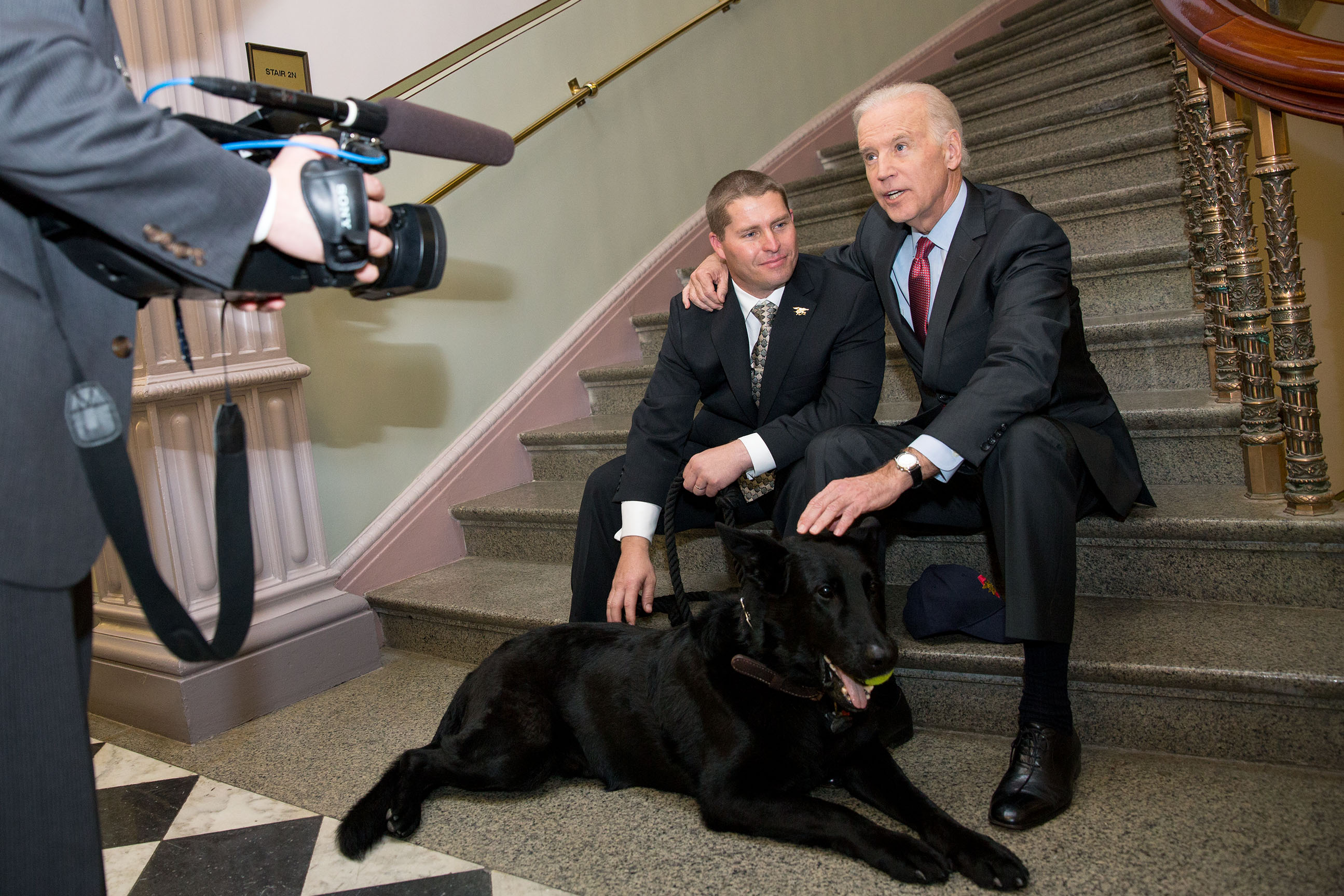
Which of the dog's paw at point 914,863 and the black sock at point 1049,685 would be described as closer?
the dog's paw at point 914,863

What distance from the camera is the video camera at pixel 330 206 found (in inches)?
30.5

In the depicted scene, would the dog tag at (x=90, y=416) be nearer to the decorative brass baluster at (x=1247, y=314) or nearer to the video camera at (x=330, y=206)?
the video camera at (x=330, y=206)

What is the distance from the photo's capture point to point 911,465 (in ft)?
5.08

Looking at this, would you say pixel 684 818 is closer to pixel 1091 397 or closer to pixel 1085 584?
pixel 1085 584

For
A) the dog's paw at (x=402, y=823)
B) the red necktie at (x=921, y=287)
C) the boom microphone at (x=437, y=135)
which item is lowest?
the dog's paw at (x=402, y=823)

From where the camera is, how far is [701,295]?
2.08m

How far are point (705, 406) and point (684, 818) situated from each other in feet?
3.23

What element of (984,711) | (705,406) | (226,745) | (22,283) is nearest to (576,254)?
(705,406)

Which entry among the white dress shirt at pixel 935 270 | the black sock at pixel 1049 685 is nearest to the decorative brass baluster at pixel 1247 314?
the white dress shirt at pixel 935 270

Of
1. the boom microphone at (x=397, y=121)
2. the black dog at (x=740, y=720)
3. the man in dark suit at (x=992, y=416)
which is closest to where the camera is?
the boom microphone at (x=397, y=121)

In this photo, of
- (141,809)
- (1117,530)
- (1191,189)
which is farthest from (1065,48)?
(141,809)

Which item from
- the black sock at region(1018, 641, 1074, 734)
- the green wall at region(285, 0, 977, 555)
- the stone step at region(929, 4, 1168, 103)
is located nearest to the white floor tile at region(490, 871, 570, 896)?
the black sock at region(1018, 641, 1074, 734)

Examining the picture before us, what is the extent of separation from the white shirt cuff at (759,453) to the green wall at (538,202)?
1358mm

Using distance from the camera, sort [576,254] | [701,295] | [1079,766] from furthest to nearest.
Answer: [576,254], [701,295], [1079,766]
